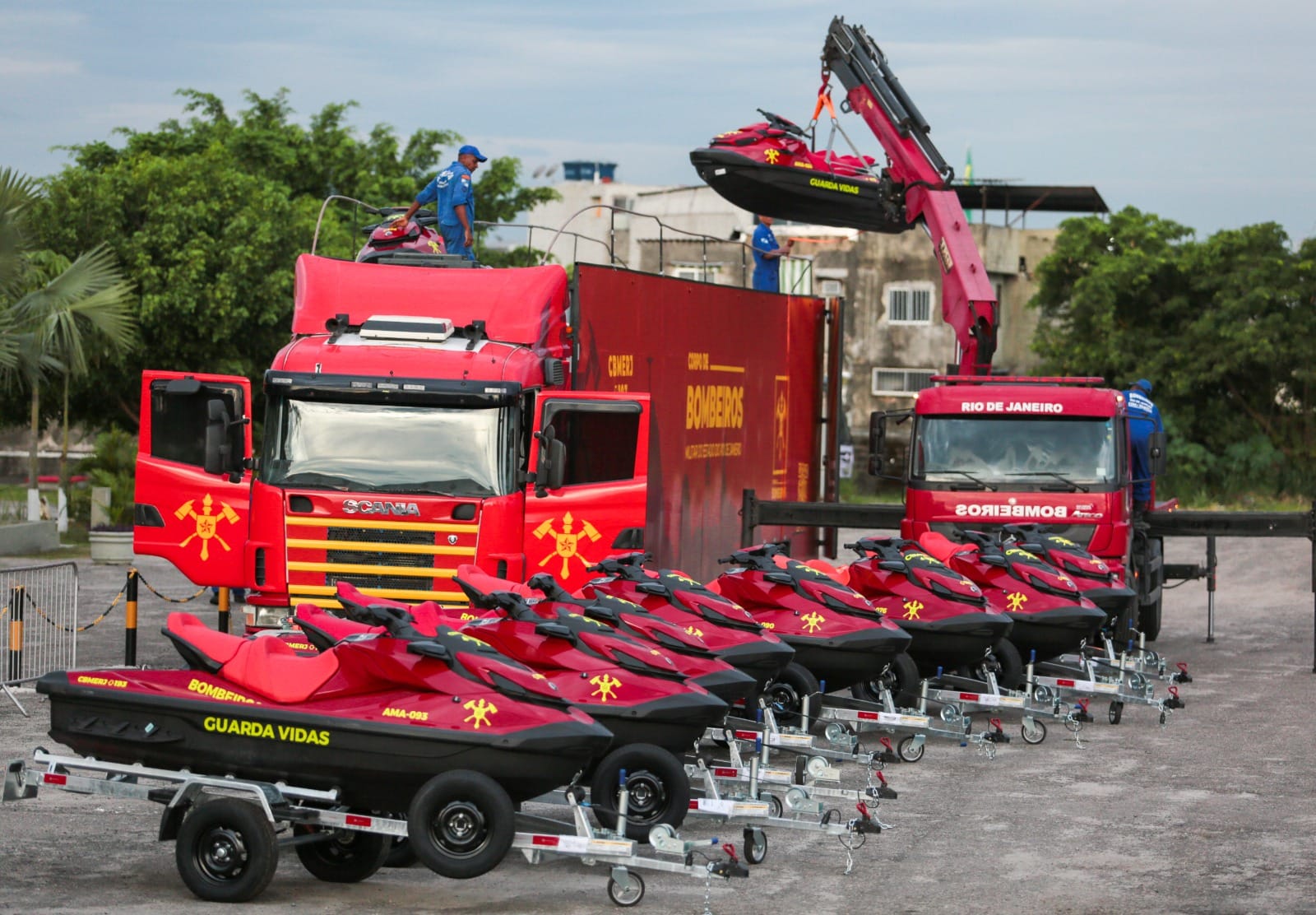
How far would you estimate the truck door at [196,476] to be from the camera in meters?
13.3

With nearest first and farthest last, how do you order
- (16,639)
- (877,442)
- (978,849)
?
1. (978,849)
2. (16,639)
3. (877,442)

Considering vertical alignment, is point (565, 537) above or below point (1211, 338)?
below

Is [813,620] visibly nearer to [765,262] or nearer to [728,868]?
[728,868]

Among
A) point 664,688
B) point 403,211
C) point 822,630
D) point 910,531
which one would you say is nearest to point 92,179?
point 403,211

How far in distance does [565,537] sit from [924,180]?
378 inches

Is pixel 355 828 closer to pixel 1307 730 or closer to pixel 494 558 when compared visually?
pixel 494 558

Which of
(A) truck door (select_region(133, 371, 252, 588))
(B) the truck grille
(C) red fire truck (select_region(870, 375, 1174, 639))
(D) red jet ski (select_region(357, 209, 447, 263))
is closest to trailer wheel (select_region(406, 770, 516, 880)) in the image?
(B) the truck grille

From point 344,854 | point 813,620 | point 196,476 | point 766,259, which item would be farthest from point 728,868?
point 766,259

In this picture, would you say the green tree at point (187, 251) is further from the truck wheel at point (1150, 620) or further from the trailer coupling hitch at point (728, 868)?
the trailer coupling hitch at point (728, 868)

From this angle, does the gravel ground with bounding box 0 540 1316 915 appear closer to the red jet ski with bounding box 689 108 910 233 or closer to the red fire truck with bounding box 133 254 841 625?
the red fire truck with bounding box 133 254 841 625

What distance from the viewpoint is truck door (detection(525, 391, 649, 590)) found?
13.1m

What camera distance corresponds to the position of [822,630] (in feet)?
40.6

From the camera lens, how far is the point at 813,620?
1245 centimetres

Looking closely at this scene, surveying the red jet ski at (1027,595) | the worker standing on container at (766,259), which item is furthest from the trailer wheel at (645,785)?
the worker standing on container at (766,259)
